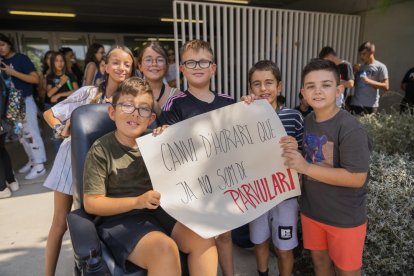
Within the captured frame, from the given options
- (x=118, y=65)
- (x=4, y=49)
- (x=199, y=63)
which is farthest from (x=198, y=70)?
(x=4, y=49)

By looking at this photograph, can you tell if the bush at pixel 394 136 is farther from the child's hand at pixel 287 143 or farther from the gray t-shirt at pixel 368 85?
the gray t-shirt at pixel 368 85

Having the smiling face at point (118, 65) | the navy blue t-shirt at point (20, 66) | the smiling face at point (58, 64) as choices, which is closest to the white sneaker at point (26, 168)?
the navy blue t-shirt at point (20, 66)

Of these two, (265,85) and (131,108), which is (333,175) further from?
(131,108)

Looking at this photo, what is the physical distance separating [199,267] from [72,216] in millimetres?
676

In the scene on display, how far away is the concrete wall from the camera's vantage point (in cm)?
537

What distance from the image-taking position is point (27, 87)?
416 centimetres

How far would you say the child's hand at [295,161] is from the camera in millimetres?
1530

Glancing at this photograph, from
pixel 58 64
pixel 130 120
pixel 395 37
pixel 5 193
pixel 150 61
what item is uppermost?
pixel 395 37

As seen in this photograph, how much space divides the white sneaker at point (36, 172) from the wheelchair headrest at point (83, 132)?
3.05 metres

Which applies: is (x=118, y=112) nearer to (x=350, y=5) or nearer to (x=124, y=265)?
(x=124, y=265)

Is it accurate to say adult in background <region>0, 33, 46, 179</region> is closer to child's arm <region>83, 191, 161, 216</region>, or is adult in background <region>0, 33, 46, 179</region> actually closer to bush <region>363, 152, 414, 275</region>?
child's arm <region>83, 191, 161, 216</region>

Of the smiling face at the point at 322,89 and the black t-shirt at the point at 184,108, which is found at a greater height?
the smiling face at the point at 322,89

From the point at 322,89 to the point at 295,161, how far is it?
392 millimetres

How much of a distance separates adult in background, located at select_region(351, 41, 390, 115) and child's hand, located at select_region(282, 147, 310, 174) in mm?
3559
